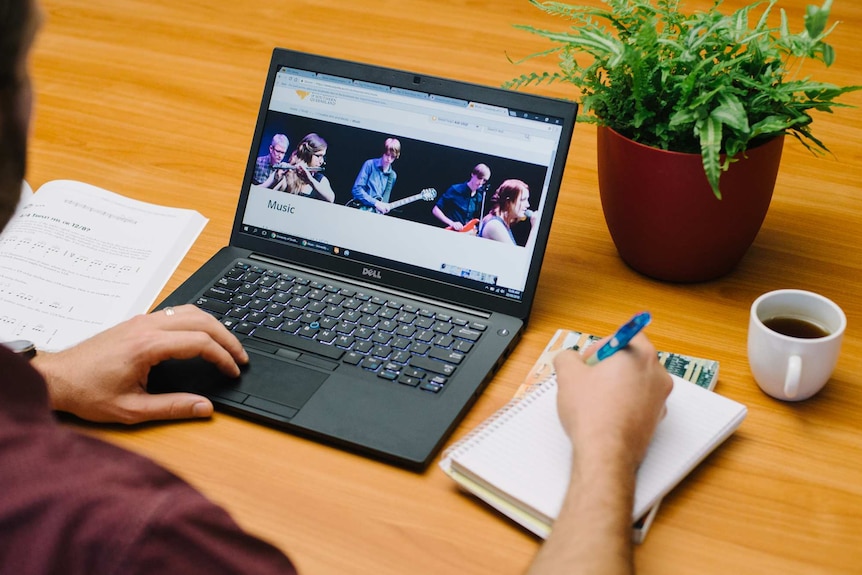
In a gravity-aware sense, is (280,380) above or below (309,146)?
below

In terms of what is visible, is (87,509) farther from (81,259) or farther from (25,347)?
(81,259)

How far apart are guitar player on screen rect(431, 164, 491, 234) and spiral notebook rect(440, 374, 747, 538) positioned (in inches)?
9.3

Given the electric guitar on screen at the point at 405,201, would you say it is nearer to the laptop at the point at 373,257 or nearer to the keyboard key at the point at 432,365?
the laptop at the point at 373,257

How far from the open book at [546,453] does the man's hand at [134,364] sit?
0.28m

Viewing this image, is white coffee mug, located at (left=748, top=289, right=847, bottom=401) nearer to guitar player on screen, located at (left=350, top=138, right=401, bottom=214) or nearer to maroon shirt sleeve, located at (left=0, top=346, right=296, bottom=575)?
guitar player on screen, located at (left=350, top=138, right=401, bottom=214)

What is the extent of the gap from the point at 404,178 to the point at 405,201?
0.09ft

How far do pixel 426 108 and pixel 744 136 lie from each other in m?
0.36

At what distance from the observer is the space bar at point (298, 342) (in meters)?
1.03

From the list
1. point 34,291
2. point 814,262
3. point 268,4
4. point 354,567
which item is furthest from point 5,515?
point 268,4

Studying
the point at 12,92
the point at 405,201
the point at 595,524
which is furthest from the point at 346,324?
the point at 12,92

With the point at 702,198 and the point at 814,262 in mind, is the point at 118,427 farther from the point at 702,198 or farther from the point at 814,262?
the point at 814,262

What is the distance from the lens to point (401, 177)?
1118mm

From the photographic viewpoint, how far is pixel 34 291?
1.17 m

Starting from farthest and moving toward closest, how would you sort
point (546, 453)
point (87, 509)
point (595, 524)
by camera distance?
1. point (546, 453)
2. point (595, 524)
3. point (87, 509)
